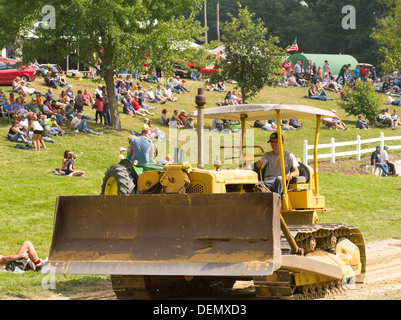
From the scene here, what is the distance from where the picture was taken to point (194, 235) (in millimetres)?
8867

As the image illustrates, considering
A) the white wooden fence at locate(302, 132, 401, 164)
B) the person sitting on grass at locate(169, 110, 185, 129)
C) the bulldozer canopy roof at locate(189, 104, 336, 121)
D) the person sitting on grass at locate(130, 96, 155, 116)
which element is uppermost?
the bulldozer canopy roof at locate(189, 104, 336, 121)

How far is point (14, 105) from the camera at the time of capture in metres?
26.0

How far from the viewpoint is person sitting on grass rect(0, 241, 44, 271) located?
477 inches

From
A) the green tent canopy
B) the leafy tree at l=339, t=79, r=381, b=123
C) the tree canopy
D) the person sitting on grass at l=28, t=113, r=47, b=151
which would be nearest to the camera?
the person sitting on grass at l=28, t=113, r=47, b=151

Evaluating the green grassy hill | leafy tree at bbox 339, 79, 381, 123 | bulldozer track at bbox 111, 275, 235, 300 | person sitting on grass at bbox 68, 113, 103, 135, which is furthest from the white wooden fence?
bulldozer track at bbox 111, 275, 235, 300

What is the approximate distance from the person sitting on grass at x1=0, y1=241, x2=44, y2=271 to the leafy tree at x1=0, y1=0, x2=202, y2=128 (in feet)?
53.9

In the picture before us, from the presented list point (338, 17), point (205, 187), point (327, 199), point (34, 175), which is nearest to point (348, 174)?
point (327, 199)

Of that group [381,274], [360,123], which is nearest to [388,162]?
[360,123]

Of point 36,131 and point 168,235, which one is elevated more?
point 36,131

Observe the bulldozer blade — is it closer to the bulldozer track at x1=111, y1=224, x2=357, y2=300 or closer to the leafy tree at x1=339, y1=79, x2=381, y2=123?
the bulldozer track at x1=111, y1=224, x2=357, y2=300

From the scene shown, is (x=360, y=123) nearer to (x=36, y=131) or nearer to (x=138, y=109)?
(x=138, y=109)

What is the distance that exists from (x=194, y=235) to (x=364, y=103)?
3138 cm

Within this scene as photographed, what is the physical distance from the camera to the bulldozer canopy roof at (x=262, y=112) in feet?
33.4
